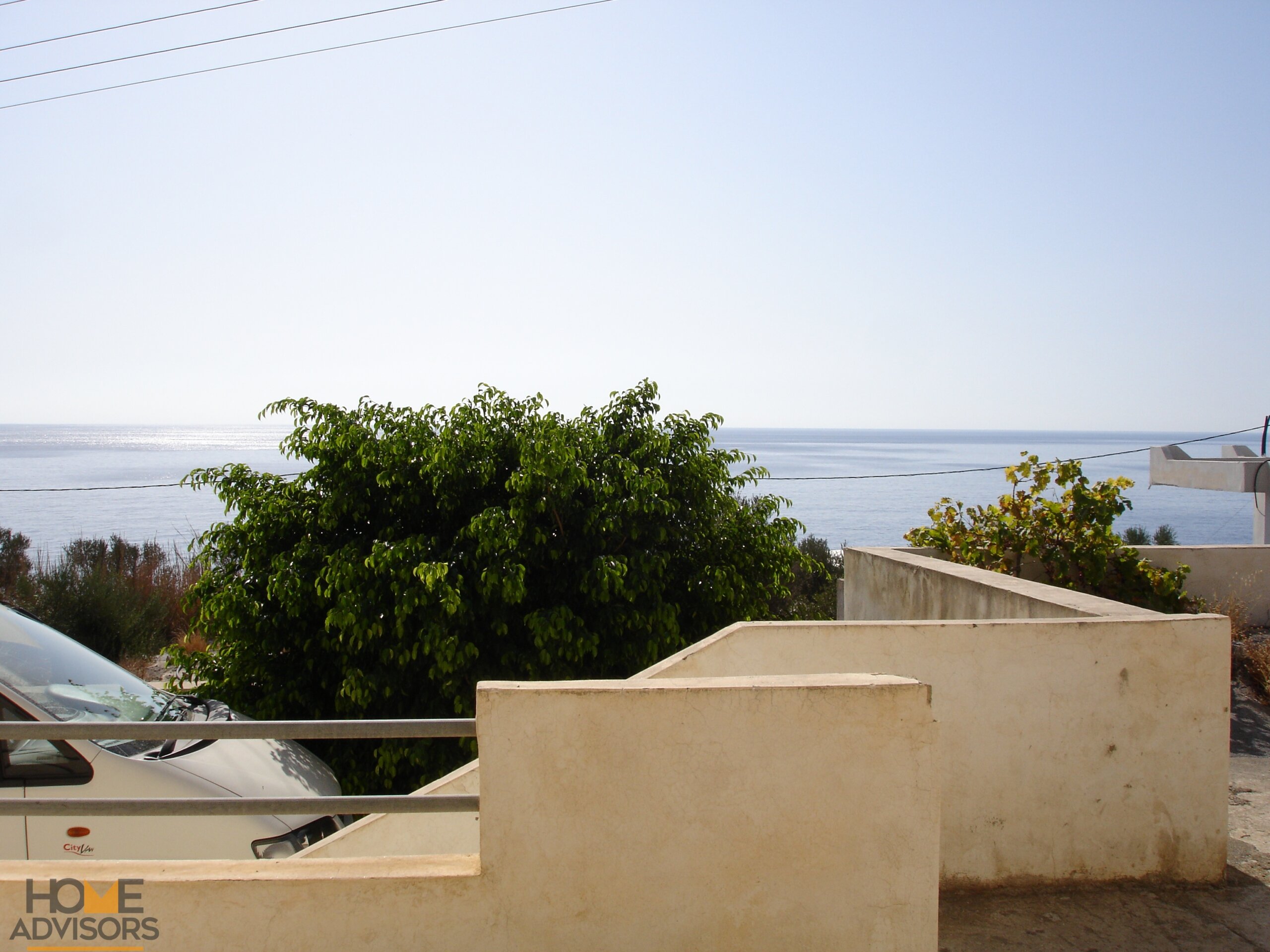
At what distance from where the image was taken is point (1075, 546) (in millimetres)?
7445

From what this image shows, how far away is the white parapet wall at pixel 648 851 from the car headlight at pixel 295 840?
1.67 m

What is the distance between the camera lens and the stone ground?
3.41 metres

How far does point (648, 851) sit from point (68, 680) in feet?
12.9

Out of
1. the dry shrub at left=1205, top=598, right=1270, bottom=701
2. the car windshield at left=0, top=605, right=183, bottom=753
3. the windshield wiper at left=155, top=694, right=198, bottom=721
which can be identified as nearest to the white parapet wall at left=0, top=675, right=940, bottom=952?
the car windshield at left=0, top=605, right=183, bottom=753

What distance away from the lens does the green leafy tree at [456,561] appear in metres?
6.73

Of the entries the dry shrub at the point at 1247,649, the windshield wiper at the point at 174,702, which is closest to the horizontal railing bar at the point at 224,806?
the windshield wiper at the point at 174,702

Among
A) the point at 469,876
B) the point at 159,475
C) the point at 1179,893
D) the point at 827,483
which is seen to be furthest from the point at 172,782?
the point at 159,475

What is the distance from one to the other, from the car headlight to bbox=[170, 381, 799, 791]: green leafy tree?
75.6 inches

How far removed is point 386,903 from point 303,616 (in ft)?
17.1

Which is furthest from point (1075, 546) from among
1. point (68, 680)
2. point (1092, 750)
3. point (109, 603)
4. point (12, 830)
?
point (109, 603)

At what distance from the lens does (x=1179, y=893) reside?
12.6ft

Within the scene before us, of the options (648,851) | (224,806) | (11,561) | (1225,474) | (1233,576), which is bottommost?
(11,561)

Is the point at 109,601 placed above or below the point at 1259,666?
below

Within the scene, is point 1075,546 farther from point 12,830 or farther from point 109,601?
point 109,601
